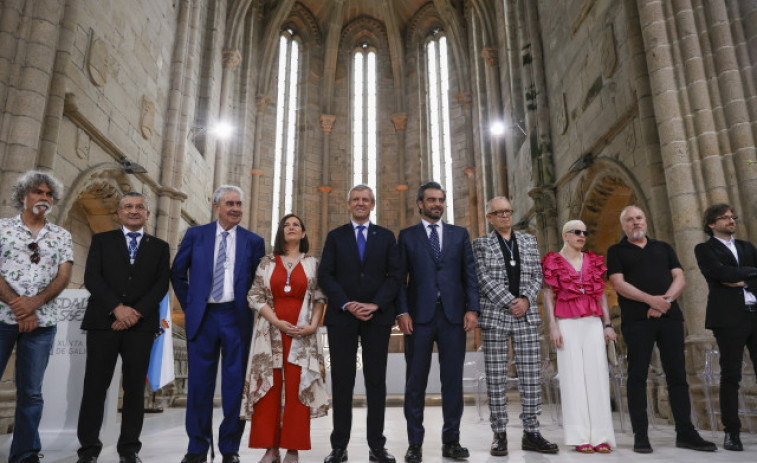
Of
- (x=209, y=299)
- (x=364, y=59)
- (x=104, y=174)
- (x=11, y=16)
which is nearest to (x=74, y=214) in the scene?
(x=104, y=174)

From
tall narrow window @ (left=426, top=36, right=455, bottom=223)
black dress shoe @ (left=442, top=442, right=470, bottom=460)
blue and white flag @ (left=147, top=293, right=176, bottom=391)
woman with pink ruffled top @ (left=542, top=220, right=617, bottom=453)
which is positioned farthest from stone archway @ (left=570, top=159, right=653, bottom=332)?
tall narrow window @ (left=426, top=36, right=455, bottom=223)

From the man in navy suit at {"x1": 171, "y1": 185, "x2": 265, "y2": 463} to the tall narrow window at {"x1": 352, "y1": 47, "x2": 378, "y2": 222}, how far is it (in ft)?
49.6

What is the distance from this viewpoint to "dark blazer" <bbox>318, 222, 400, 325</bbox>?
323 cm

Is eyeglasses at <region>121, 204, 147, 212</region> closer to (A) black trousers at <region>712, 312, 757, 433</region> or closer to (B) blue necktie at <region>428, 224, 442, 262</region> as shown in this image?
(B) blue necktie at <region>428, 224, 442, 262</region>

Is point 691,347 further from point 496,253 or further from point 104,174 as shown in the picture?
point 104,174

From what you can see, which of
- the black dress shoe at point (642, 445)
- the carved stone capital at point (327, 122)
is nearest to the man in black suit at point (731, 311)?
the black dress shoe at point (642, 445)

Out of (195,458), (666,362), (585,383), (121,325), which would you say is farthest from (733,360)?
(121,325)

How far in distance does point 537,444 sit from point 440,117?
16.4 m

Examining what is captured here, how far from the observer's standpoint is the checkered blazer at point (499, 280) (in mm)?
3574

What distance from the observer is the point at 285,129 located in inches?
731

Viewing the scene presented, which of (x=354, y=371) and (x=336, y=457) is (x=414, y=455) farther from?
(x=354, y=371)

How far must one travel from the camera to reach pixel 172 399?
945cm

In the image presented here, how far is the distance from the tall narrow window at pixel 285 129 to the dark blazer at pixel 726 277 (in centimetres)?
1490

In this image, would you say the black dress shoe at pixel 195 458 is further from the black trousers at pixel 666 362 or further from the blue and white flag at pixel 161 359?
the black trousers at pixel 666 362
